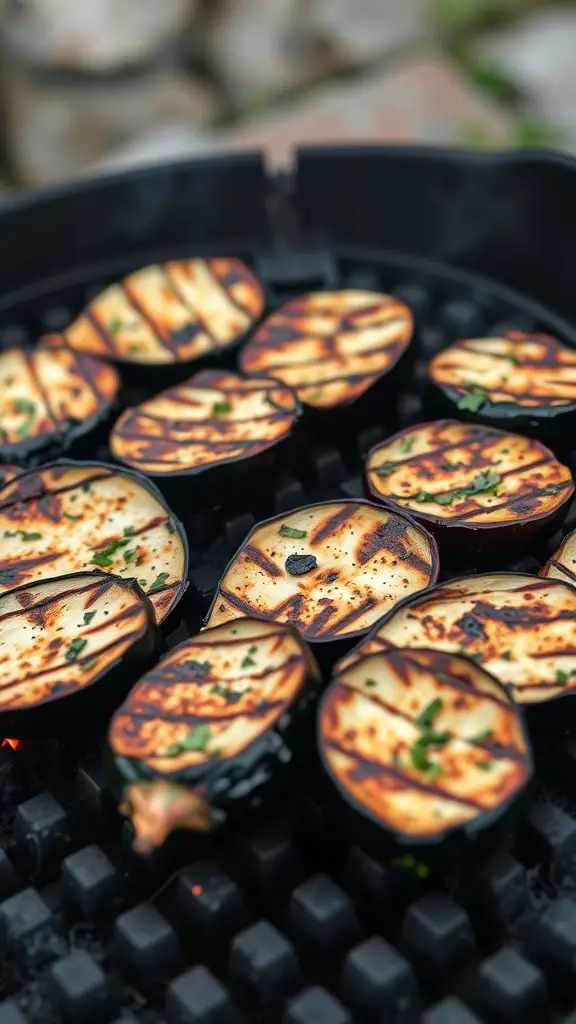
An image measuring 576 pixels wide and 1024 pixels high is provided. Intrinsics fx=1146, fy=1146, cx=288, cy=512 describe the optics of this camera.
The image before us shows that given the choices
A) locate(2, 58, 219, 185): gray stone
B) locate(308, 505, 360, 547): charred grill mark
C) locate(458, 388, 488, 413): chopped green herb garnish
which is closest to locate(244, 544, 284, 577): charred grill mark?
locate(308, 505, 360, 547): charred grill mark

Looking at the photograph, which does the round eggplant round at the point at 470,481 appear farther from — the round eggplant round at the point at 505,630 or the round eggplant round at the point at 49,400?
the round eggplant round at the point at 49,400

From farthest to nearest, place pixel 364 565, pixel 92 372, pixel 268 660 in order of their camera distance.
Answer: pixel 92 372 < pixel 364 565 < pixel 268 660

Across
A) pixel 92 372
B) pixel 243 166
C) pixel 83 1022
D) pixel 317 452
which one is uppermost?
pixel 243 166

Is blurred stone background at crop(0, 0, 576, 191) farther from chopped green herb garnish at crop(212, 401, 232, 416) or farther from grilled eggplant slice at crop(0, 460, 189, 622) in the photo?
grilled eggplant slice at crop(0, 460, 189, 622)

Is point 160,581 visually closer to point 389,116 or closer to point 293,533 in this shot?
point 293,533

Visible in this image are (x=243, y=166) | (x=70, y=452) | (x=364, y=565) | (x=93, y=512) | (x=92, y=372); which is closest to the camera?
(x=364, y=565)

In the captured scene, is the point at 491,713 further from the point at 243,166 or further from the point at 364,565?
the point at 243,166

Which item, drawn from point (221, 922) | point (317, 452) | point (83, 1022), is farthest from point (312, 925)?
point (317, 452)
